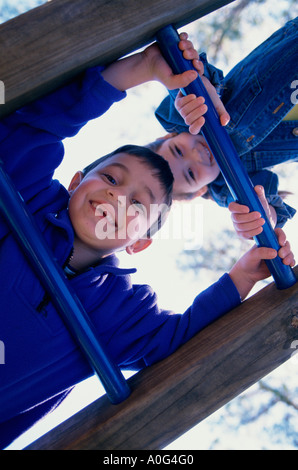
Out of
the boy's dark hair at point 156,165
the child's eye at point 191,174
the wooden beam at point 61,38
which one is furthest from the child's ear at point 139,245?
the wooden beam at point 61,38

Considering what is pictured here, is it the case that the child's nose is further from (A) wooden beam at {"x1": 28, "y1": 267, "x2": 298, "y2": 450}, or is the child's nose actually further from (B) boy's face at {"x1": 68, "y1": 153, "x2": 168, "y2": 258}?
(A) wooden beam at {"x1": 28, "y1": 267, "x2": 298, "y2": 450}

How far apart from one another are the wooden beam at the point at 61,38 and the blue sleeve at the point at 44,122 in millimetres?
113

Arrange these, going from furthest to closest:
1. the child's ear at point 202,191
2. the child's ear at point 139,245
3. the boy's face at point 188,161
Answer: the child's ear at point 202,191 → the boy's face at point 188,161 → the child's ear at point 139,245

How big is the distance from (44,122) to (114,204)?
0.68ft

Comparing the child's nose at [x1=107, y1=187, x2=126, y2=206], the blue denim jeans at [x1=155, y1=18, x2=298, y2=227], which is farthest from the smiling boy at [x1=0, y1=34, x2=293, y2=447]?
Result: the blue denim jeans at [x1=155, y1=18, x2=298, y2=227]

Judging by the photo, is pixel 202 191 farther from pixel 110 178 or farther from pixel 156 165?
pixel 110 178

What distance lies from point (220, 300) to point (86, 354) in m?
0.25

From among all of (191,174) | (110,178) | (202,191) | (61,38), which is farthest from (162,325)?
(202,191)

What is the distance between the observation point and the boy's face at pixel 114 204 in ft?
2.83

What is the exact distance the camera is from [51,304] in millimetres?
732

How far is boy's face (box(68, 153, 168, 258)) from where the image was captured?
0.86 meters

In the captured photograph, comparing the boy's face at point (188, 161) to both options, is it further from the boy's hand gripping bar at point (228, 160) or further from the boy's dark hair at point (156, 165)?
the boy's hand gripping bar at point (228, 160)

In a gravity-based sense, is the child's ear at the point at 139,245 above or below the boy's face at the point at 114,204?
below

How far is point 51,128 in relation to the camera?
76 cm
